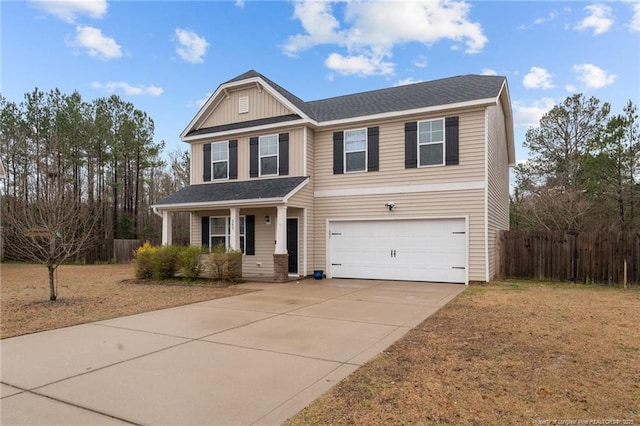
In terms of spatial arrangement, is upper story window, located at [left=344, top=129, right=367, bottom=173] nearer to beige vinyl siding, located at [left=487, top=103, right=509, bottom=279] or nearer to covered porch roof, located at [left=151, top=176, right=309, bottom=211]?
covered porch roof, located at [left=151, top=176, right=309, bottom=211]

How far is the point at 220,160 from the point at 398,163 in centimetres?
718

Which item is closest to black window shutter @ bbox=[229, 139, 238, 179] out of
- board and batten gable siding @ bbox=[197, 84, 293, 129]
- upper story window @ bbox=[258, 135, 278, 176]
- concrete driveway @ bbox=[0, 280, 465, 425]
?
board and batten gable siding @ bbox=[197, 84, 293, 129]

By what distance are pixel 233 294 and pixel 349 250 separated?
16.3ft

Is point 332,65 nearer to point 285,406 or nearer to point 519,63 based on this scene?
point 519,63

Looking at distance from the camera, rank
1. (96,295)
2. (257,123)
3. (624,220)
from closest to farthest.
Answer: (96,295) → (257,123) → (624,220)

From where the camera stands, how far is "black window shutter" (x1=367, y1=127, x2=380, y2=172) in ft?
45.1

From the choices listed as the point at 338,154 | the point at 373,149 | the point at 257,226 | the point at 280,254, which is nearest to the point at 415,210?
the point at 373,149

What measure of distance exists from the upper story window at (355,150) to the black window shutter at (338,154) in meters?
0.11

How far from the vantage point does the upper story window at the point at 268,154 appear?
15078 mm

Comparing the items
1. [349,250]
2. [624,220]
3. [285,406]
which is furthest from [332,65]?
[285,406]

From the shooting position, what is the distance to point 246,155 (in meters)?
15.6

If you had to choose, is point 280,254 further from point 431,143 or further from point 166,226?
point 431,143

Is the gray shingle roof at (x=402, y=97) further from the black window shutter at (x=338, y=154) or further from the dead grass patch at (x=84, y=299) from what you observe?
the dead grass patch at (x=84, y=299)

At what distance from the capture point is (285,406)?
11.9ft
